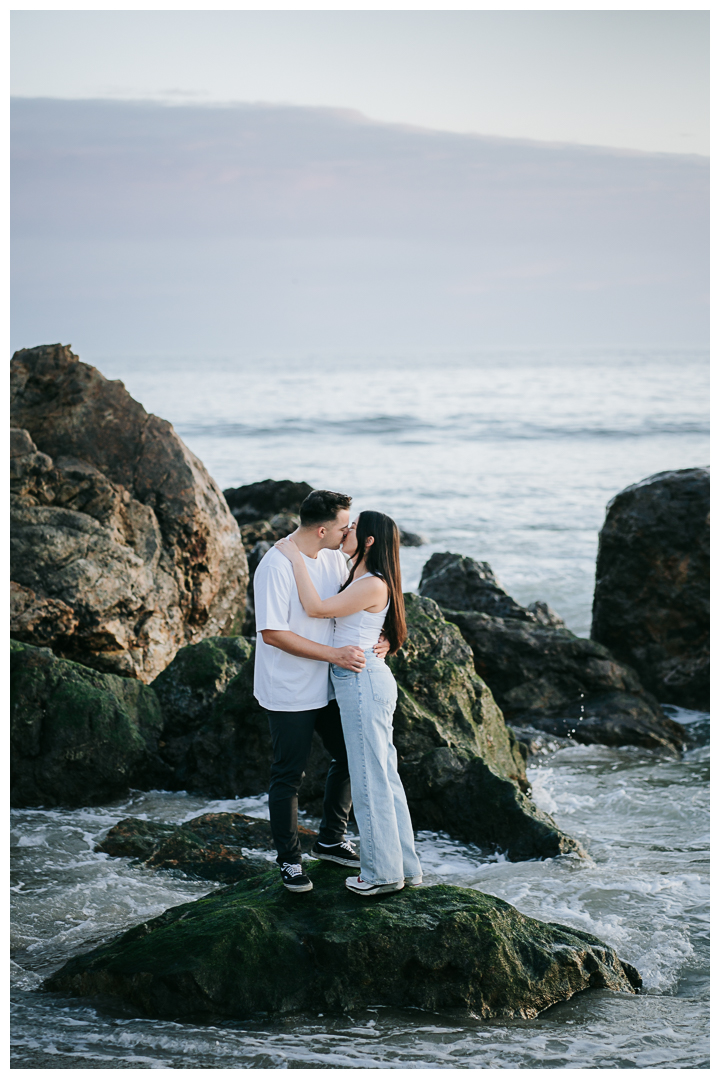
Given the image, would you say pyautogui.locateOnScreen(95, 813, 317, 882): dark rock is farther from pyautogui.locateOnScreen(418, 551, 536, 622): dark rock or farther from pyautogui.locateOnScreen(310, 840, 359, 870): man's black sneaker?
pyautogui.locateOnScreen(418, 551, 536, 622): dark rock

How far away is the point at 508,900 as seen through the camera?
18.9 ft

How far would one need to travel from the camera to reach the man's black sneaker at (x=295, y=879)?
4508mm

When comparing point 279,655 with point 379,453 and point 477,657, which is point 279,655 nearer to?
point 477,657

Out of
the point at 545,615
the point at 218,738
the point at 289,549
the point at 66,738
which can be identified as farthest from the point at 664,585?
the point at 289,549

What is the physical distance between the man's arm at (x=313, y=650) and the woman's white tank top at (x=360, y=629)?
0.27 ft

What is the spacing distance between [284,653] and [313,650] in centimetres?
17

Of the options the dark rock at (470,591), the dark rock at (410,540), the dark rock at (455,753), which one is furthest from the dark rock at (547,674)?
the dark rock at (410,540)

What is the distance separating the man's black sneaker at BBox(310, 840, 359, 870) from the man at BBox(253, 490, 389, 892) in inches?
7.7

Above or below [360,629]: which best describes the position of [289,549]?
above

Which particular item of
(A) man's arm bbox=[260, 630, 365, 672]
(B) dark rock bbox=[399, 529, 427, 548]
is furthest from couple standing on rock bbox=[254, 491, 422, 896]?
(B) dark rock bbox=[399, 529, 427, 548]

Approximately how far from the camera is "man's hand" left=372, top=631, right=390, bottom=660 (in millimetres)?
4547

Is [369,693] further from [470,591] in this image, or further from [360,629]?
[470,591]

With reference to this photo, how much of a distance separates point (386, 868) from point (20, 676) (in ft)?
13.5

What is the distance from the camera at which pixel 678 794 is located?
8.01 metres
